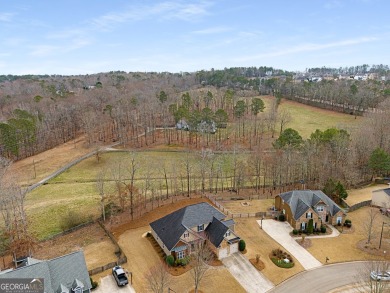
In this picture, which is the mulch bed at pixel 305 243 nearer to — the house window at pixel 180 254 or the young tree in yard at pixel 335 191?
the young tree in yard at pixel 335 191

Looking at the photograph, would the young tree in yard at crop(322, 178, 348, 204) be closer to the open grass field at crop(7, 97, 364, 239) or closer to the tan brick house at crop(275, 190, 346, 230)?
the tan brick house at crop(275, 190, 346, 230)

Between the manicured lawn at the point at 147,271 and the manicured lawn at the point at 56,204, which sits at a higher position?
the manicured lawn at the point at 56,204

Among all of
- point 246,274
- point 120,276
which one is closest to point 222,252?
point 246,274

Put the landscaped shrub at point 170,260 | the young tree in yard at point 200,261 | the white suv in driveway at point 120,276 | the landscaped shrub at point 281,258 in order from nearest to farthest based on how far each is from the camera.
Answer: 1. the young tree in yard at point 200,261
2. the white suv in driveway at point 120,276
3. the landscaped shrub at point 170,260
4. the landscaped shrub at point 281,258

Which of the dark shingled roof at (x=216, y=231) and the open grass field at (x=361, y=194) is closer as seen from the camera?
A: the dark shingled roof at (x=216, y=231)

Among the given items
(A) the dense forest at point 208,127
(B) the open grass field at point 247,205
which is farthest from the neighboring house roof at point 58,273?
(A) the dense forest at point 208,127

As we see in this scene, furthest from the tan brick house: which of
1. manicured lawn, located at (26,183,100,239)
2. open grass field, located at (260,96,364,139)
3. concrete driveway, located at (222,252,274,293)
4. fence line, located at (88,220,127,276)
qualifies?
open grass field, located at (260,96,364,139)

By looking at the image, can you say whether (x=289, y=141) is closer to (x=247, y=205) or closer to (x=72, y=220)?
(x=247, y=205)
